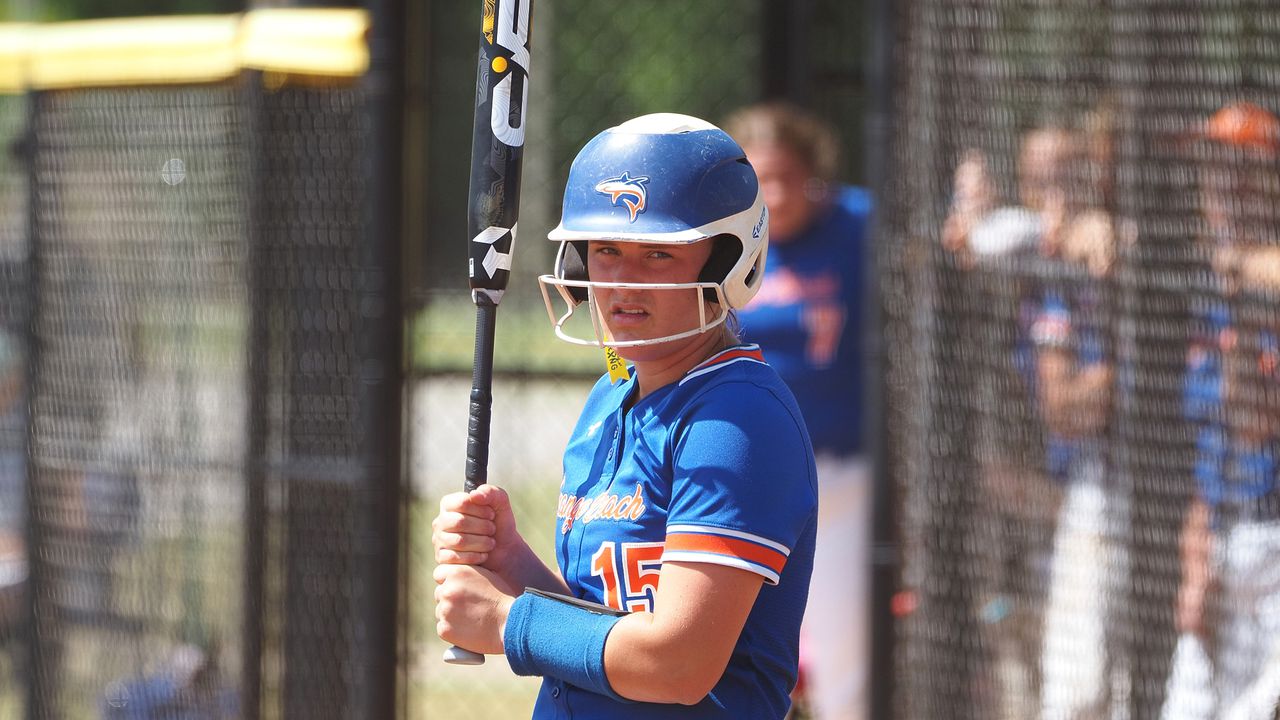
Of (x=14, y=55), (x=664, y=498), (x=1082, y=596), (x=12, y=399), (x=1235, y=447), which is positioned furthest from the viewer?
(x=12, y=399)

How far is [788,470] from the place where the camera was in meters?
1.89

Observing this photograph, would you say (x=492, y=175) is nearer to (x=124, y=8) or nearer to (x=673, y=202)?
(x=673, y=202)

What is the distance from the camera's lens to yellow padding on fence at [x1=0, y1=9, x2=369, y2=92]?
395 cm

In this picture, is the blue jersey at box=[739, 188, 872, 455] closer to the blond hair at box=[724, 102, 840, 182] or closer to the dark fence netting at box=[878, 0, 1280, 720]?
the blond hair at box=[724, 102, 840, 182]

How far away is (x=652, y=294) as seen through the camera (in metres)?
2.04

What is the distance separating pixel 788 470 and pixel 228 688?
107 inches

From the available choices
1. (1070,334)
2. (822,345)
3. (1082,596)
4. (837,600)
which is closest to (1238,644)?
(1082,596)

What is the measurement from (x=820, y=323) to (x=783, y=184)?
455mm

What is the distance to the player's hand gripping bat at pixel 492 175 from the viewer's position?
2334mm

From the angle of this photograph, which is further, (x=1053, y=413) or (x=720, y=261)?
(x=1053, y=413)

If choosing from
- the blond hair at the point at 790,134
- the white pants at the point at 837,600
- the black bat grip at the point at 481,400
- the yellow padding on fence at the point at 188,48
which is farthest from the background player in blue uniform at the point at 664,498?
the white pants at the point at 837,600

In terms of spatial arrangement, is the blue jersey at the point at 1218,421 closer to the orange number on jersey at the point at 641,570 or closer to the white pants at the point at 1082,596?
the white pants at the point at 1082,596

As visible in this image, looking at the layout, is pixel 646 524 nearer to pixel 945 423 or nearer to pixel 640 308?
pixel 640 308

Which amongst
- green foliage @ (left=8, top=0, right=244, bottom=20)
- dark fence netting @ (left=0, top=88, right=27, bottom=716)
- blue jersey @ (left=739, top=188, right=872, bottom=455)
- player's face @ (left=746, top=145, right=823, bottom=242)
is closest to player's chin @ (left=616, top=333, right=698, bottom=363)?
blue jersey @ (left=739, top=188, right=872, bottom=455)
